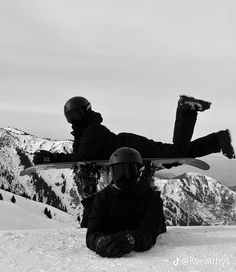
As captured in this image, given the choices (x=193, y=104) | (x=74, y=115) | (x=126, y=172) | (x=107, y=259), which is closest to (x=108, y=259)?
(x=107, y=259)

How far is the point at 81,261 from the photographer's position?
4.70 m

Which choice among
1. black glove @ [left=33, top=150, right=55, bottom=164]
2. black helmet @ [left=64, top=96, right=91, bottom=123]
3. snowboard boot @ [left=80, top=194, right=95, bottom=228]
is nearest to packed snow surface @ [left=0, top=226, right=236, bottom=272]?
snowboard boot @ [left=80, top=194, right=95, bottom=228]

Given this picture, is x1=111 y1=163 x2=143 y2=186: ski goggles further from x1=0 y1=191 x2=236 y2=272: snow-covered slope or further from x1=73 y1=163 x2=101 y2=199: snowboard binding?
x1=73 y1=163 x2=101 y2=199: snowboard binding

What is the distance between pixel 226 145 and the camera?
7285 mm

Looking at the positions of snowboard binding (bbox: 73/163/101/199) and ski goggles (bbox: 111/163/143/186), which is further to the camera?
snowboard binding (bbox: 73/163/101/199)

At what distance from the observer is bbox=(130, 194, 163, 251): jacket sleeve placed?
Answer: 5141mm

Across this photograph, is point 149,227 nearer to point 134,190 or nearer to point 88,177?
point 134,190

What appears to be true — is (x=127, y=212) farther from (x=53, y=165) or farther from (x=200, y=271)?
(x=53, y=165)

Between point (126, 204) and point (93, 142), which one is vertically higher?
point (93, 142)

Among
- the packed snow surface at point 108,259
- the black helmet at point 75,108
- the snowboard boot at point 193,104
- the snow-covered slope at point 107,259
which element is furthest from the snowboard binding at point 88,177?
the snowboard boot at point 193,104

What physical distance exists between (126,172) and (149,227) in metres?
0.80

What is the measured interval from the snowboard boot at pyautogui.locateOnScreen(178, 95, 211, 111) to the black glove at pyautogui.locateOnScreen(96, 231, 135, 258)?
10.1 ft

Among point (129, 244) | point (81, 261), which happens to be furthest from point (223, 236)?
point (81, 261)

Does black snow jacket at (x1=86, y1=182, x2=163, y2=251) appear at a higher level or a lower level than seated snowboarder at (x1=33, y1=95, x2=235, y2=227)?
lower
